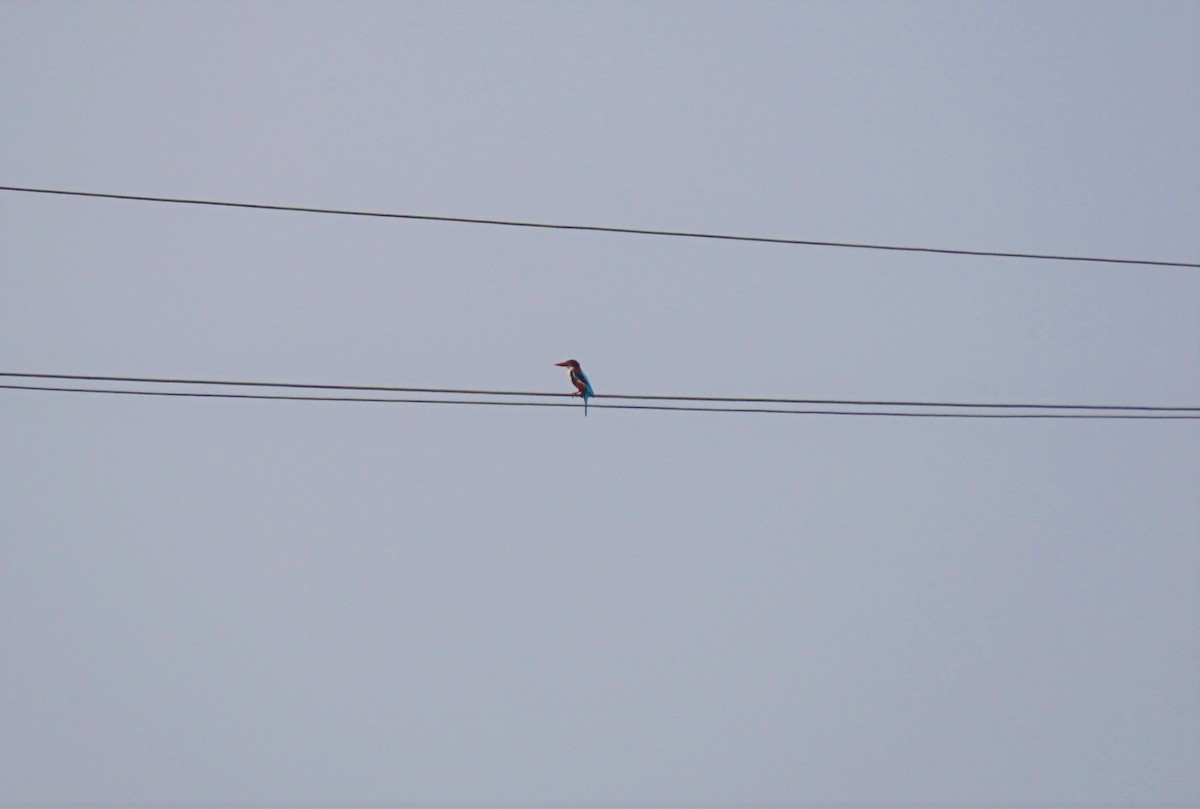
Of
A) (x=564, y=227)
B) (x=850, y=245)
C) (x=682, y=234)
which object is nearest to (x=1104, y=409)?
(x=850, y=245)

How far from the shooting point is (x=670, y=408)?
12.8m

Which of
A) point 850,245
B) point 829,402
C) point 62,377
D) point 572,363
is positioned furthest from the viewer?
point 572,363

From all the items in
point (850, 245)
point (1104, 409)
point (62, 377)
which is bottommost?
point (62, 377)

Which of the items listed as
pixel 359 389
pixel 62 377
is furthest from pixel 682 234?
pixel 62 377

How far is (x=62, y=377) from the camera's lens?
12023 mm

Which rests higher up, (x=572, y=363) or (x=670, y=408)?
(x=572, y=363)

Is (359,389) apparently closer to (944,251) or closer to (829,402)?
(829,402)

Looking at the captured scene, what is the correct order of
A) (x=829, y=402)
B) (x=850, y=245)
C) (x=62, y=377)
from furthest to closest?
(x=850, y=245)
(x=829, y=402)
(x=62, y=377)

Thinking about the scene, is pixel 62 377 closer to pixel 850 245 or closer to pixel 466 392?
pixel 466 392

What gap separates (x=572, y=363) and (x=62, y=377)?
5.10 meters

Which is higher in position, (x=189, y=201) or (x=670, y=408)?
(x=189, y=201)

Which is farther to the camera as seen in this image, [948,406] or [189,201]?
[948,406]

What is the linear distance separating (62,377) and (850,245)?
581 centimetres

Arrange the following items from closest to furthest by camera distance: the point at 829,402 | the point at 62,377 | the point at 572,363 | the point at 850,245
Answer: the point at 62,377, the point at 829,402, the point at 850,245, the point at 572,363
